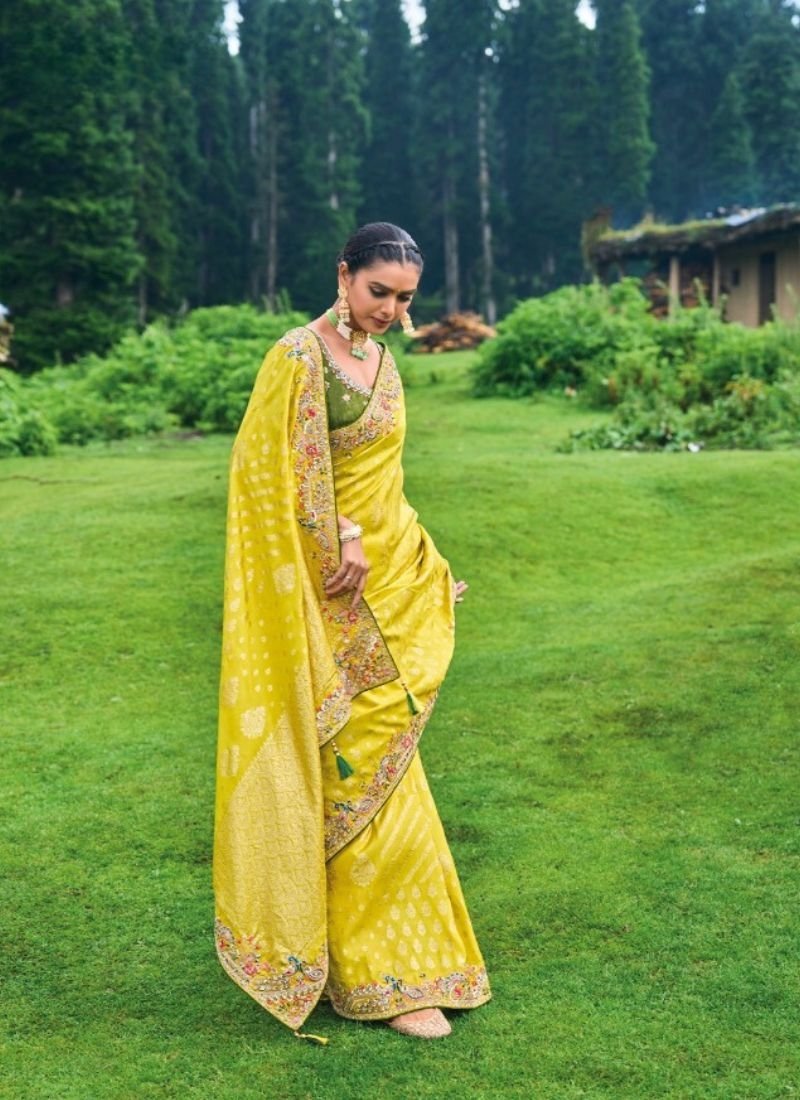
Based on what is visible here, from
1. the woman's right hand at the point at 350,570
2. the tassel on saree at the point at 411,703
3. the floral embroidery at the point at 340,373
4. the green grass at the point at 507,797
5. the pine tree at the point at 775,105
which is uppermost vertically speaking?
the pine tree at the point at 775,105

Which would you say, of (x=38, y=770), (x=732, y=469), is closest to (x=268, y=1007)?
(x=38, y=770)

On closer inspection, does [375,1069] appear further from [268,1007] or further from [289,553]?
[289,553]

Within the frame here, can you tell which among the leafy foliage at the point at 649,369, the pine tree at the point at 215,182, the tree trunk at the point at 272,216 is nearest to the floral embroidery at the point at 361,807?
the leafy foliage at the point at 649,369

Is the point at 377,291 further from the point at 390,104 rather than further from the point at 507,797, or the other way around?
the point at 390,104

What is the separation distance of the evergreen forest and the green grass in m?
19.6

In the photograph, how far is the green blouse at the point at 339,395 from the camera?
3299 mm

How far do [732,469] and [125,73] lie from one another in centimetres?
2290

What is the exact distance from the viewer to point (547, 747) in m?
5.49

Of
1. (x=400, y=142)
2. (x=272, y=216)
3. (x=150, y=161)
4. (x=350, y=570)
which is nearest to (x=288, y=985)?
(x=350, y=570)

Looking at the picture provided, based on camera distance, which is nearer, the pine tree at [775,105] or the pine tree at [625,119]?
the pine tree at [625,119]

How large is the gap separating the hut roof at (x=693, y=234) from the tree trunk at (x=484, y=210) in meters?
15.9

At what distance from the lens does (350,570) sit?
129 inches

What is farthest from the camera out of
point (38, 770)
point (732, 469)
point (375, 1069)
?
point (732, 469)

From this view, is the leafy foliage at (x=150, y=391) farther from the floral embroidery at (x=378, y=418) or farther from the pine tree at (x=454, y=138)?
the pine tree at (x=454, y=138)
